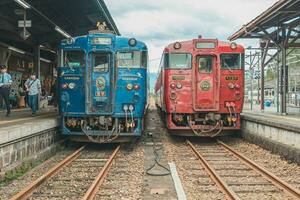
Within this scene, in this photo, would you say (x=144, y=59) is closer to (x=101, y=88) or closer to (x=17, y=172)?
(x=101, y=88)

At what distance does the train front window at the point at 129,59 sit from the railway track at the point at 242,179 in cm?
295

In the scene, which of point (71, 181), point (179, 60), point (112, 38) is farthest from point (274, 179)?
point (179, 60)

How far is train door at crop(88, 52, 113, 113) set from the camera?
13727 mm

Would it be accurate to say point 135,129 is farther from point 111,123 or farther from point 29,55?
point 29,55

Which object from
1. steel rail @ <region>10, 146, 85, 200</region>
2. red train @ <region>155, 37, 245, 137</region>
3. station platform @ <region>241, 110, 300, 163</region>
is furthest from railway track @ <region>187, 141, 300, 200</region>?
steel rail @ <region>10, 146, 85, 200</region>

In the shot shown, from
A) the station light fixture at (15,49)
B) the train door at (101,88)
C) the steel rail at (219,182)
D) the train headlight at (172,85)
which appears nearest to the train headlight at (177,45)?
the train headlight at (172,85)

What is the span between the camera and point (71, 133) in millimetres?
13883

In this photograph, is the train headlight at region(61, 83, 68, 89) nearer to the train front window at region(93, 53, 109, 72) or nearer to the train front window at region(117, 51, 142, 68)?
the train front window at region(93, 53, 109, 72)

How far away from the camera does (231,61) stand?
1563 centimetres

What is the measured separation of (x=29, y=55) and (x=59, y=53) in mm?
13149

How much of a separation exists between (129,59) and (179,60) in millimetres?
2290

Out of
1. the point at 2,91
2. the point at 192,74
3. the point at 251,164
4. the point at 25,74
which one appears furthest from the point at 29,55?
the point at 251,164

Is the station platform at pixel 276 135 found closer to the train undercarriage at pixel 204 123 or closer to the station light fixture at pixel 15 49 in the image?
the train undercarriage at pixel 204 123

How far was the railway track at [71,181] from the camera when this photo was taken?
8.02 meters
